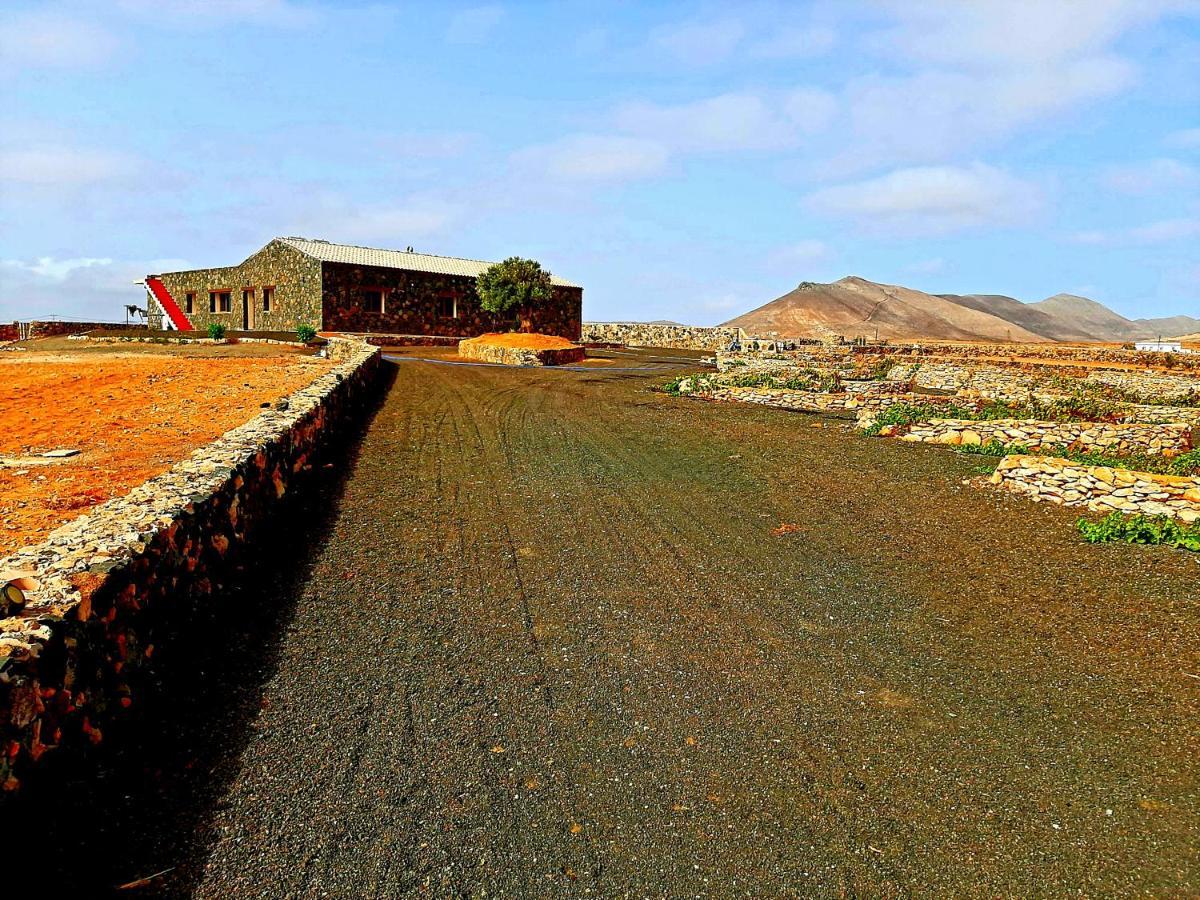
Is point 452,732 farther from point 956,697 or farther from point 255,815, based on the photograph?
point 956,697

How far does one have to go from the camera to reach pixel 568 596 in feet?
21.1

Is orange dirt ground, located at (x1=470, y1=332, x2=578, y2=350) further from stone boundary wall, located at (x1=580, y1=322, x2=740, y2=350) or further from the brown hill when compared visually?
the brown hill

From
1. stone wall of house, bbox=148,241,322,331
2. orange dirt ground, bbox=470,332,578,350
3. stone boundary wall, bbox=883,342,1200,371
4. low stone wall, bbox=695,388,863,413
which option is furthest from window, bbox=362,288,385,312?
stone boundary wall, bbox=883,342,1200,371

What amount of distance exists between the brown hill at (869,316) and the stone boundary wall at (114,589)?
102275mm

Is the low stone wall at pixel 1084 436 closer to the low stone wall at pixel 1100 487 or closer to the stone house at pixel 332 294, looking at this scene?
the low stone wall at pixel 1100 487

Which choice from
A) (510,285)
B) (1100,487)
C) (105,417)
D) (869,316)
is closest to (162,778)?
(105,417)

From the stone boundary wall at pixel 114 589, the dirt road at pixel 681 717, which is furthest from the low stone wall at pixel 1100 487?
the stone boundary wall at pixel 114 589

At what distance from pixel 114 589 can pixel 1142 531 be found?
9.67 metres

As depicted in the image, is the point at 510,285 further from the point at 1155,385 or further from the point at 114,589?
the point at 114,589

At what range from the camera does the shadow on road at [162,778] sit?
3230mm

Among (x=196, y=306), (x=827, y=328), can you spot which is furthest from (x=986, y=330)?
(x=196, y=306)

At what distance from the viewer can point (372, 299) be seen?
41250 mm

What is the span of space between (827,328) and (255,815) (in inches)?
4468

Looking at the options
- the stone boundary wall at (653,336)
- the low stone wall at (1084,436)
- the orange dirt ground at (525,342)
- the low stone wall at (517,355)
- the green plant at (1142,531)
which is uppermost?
the stone boundary wall at (653,336)
